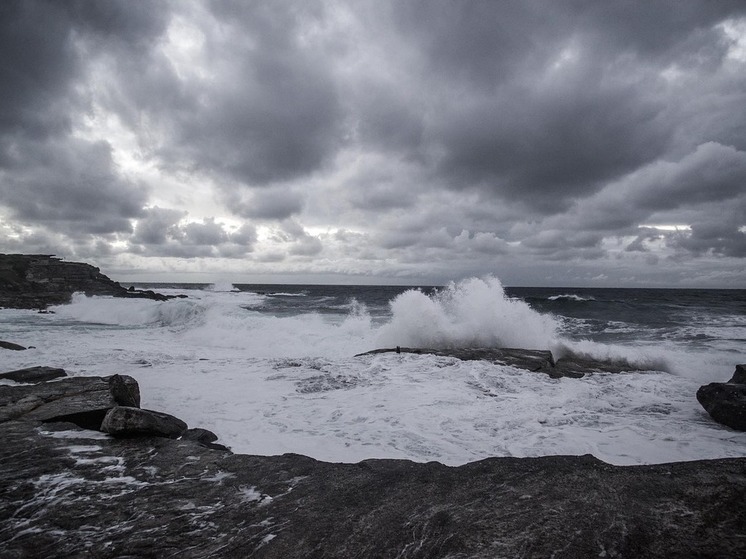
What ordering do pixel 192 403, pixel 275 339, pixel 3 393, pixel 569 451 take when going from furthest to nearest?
pixel 275 339 < pixel 192 403 < pixel 3 393 < pixel 569 451

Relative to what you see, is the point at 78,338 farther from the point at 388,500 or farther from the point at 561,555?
the point at 561,555

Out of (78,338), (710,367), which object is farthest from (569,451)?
(78,338)

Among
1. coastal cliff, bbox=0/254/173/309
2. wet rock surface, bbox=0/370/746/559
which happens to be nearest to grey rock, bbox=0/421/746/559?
wet rock surface, bbox=0/370/746/559

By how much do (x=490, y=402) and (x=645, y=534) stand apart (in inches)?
187

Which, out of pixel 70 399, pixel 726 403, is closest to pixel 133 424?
pixel 70 399

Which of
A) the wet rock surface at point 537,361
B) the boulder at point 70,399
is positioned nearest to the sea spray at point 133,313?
the boulder at point 70,399

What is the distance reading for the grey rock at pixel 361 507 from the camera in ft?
7.89

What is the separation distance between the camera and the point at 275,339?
16469 mm

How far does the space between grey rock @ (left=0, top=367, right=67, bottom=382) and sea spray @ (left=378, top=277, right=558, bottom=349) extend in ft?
33.3

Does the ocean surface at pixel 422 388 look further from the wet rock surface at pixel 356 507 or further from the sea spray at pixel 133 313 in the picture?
the sea spray at pixel 133 313

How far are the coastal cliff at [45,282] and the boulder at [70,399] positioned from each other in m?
30.4

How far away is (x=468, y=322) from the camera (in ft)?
46.6

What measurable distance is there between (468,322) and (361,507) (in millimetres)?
11840

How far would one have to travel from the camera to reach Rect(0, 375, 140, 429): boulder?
5020 millimetres
